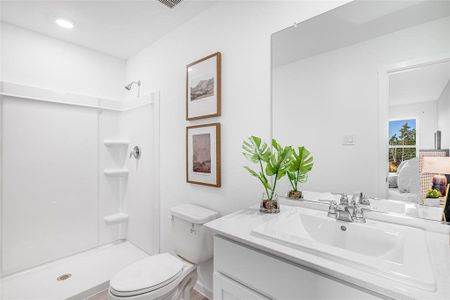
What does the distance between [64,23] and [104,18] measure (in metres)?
0.42

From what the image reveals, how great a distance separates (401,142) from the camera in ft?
3.23

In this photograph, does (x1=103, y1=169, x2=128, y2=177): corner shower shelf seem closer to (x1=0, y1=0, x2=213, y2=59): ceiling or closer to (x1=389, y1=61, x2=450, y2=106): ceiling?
(x1=0, y1=0, x2=213, y2=59): ceiling

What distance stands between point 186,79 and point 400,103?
153 centimetres

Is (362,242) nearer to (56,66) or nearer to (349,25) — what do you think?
(349,25)

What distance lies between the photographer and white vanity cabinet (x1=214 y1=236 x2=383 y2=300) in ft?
2.21

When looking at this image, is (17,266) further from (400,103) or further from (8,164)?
(400,103)

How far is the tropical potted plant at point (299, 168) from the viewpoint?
1.25 meters

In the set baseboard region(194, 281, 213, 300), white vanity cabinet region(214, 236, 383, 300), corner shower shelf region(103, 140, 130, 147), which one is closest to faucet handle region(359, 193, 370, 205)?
white vanity cabinet region(214, 236, 383, 300)

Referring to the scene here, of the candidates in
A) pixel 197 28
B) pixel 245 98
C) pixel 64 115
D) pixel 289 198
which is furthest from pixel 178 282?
pixel 64 115

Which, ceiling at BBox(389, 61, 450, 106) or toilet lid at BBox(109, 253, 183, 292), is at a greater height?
ceiling at BBox(389, 61, 450, 106)

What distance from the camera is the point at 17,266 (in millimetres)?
1979

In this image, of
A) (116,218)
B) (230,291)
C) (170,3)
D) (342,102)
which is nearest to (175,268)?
(230,291)

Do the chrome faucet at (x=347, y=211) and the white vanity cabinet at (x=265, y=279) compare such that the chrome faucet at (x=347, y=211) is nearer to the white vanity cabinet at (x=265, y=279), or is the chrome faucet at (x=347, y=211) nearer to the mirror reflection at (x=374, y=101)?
the mirror reflection at (x=374, y=101)

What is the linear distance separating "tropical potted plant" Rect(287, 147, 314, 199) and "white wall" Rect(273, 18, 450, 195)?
0.03 metres
